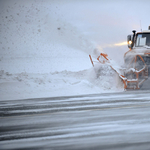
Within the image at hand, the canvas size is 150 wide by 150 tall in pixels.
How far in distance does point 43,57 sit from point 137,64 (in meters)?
13.5

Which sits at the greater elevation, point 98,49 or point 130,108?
point 98,49

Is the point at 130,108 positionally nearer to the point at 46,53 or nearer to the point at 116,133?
the point at 116,133

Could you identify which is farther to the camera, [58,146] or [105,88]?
[105,88]

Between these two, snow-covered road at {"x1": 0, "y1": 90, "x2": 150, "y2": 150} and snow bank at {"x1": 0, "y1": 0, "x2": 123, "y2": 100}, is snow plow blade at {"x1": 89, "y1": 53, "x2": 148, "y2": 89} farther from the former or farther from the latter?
snow-covered road at {"x1": 0, "y1": 90, "x2": 150, "y2": 150}

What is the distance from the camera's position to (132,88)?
994 centimetres

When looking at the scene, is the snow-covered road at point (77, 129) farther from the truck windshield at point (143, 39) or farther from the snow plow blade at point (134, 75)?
the truck windshield at point (143, 39)

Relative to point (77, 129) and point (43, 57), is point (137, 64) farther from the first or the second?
point (43, 57)

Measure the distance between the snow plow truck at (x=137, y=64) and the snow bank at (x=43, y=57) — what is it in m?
0.62

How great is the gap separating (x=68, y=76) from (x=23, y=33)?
52.4ft

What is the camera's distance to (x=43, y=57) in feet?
72.7

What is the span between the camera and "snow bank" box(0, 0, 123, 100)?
33.5 feet

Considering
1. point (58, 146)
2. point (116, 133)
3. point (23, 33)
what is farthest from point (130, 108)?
point (23, 33)

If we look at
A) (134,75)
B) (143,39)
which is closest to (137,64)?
(134,75)

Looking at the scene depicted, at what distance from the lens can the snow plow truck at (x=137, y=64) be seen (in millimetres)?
10031
